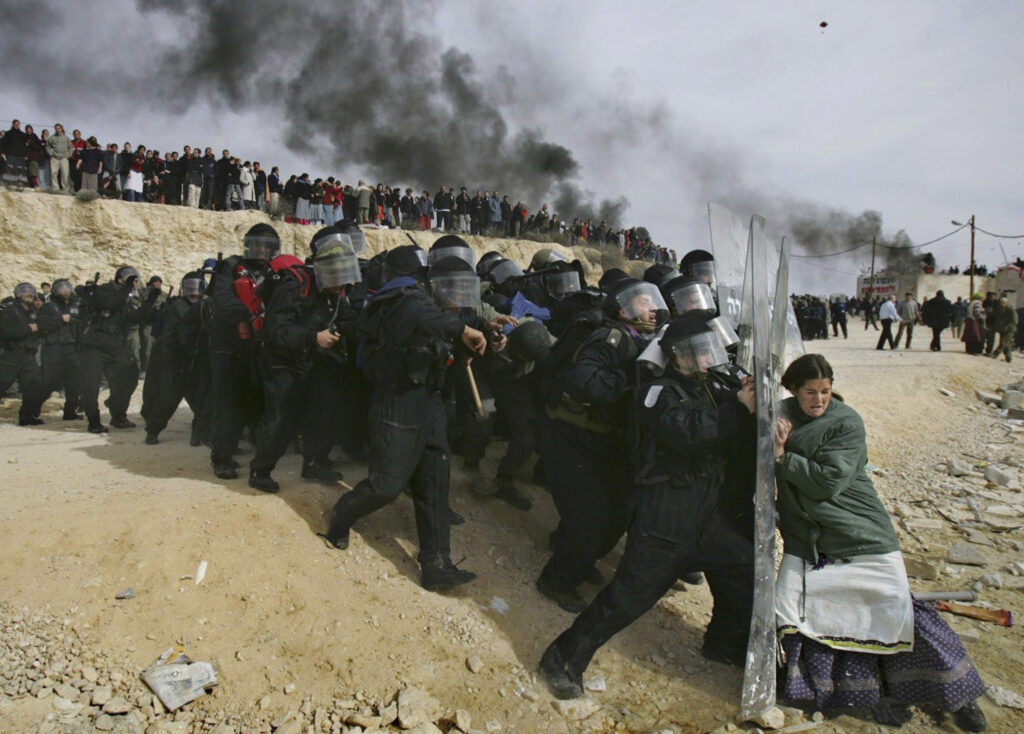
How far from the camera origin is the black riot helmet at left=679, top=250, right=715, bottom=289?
6168mm

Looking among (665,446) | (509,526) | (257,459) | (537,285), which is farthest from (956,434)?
(257,459)

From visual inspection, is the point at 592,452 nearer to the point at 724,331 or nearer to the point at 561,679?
the point at 724,331

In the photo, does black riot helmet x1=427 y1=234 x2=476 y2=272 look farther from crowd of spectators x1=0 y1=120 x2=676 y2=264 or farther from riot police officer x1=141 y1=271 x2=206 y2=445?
crowd of spectators x1=0 y1=120 x2=676 y2=264

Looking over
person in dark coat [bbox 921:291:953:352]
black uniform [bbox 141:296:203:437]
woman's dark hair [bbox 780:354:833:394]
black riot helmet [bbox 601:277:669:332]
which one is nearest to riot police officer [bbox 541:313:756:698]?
woman's dark hair [bbox 780:354:833:394]

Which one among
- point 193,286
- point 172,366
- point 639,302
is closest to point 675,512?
point 639,302

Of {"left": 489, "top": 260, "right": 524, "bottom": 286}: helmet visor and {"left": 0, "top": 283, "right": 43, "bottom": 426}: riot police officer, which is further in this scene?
{"left": 0, "top": 283, "right": 43, "bottom": 426}: riot police officer

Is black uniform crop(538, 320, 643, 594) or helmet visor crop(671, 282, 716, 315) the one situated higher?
helmet visor crop(671, 282, 716, 315)

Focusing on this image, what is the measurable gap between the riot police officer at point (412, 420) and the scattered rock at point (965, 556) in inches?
160

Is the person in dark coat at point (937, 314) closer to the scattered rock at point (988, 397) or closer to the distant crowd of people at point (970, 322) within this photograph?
the distant crowd of people at point (970, 322)

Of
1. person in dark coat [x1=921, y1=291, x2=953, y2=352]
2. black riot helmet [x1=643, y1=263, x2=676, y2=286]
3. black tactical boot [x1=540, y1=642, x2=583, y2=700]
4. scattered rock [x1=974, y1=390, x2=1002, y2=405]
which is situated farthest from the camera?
person in dark coat [x1=921, y1=291, x2=953, y2=352]

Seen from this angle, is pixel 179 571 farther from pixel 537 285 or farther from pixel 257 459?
pixel 537 285

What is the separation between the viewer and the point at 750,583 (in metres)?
3.42

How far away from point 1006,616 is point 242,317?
18.1ft

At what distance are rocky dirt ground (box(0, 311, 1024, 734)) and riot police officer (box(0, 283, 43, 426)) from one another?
4036mm
